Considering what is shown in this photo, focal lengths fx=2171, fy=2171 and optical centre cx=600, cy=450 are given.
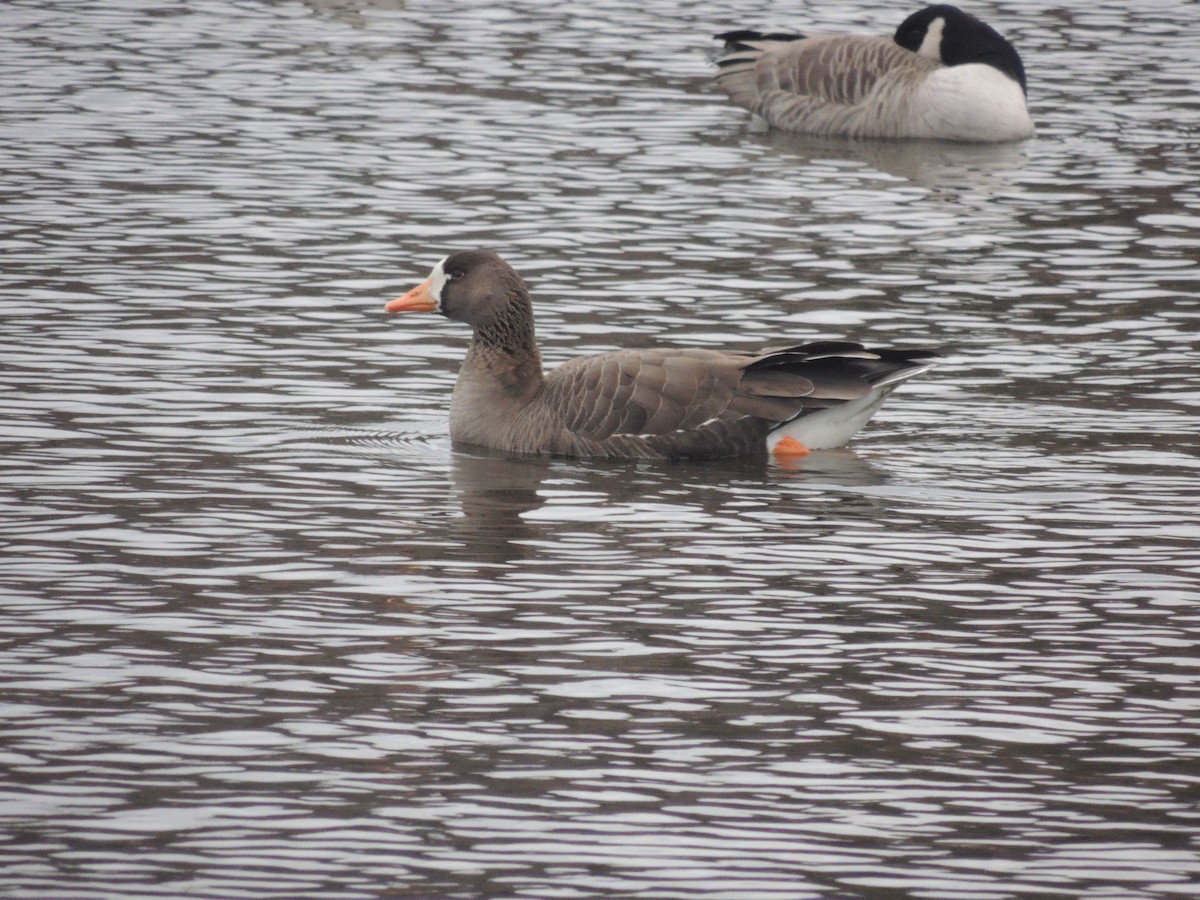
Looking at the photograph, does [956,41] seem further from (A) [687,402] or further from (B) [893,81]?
(A) [687,402]

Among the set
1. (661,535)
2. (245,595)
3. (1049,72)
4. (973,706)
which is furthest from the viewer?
(1049,72)

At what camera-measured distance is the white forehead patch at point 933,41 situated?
86.8 feet

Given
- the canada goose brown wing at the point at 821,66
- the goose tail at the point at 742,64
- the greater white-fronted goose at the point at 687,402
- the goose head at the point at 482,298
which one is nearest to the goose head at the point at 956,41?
the canada goose brown wing at the point at 821,66

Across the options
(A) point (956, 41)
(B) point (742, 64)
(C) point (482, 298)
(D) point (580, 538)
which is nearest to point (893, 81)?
(A) point (956, 41)

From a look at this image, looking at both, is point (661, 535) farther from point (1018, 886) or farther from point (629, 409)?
point (1018, 886)

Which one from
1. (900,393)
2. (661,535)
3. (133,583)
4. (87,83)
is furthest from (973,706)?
(87,83)

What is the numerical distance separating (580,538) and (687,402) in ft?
6.91

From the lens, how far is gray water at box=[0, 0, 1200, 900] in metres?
7.85

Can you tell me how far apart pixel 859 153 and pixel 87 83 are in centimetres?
970

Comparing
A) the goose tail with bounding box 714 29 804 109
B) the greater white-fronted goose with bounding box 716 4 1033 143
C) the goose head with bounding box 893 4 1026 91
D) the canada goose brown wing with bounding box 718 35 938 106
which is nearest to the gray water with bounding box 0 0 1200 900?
the greater white-fronted goose with bounding box 716 4 1033 143

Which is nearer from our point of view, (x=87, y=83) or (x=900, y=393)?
(x=900, y=393)

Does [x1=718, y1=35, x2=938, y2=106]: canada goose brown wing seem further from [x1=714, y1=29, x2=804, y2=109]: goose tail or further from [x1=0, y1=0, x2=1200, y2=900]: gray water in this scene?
[x1=0, y1=0, x2=1200, y2=900]: gray water

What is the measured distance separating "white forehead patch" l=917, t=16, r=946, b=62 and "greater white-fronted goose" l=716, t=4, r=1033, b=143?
12 mm

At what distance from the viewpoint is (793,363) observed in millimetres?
13758
